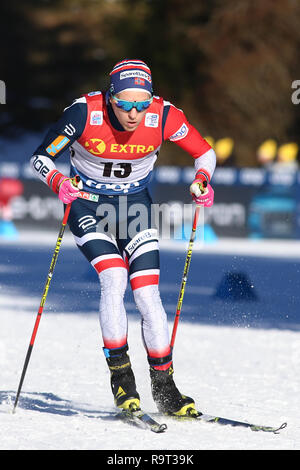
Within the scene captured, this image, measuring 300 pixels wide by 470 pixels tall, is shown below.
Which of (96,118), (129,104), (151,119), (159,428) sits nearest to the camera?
(159,428)

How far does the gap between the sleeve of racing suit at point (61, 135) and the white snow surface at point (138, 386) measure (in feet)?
4.70

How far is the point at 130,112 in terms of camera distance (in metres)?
5.79

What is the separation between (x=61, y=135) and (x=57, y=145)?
0.07 meters

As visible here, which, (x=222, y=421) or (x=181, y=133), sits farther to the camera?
(x=181, y=133)

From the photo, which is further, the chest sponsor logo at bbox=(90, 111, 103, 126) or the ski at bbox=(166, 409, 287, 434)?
the chest sponsor logo at bbox=(90, 111, 103, 126)

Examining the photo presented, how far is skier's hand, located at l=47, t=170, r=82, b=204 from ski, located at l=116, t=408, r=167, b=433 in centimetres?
127

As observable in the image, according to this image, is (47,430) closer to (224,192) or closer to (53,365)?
(53,365)

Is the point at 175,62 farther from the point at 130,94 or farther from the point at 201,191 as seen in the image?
the point at 130,94

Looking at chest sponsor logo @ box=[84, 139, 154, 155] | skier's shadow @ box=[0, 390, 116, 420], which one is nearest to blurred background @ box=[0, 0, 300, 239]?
skier's shadow @ box=[0, 390, 116, 420]

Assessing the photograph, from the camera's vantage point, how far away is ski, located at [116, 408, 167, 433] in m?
5.41

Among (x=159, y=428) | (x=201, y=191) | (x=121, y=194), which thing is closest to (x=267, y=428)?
(x=159, y=428)

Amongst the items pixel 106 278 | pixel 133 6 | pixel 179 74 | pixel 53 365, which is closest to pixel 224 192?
pixel 53 365

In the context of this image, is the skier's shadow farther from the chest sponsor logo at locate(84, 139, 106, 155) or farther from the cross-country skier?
the chest sponsor logo at locate(84, 139, 106, 155)

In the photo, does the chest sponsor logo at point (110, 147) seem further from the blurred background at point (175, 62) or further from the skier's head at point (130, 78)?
the blurred background at point (175, 62)
